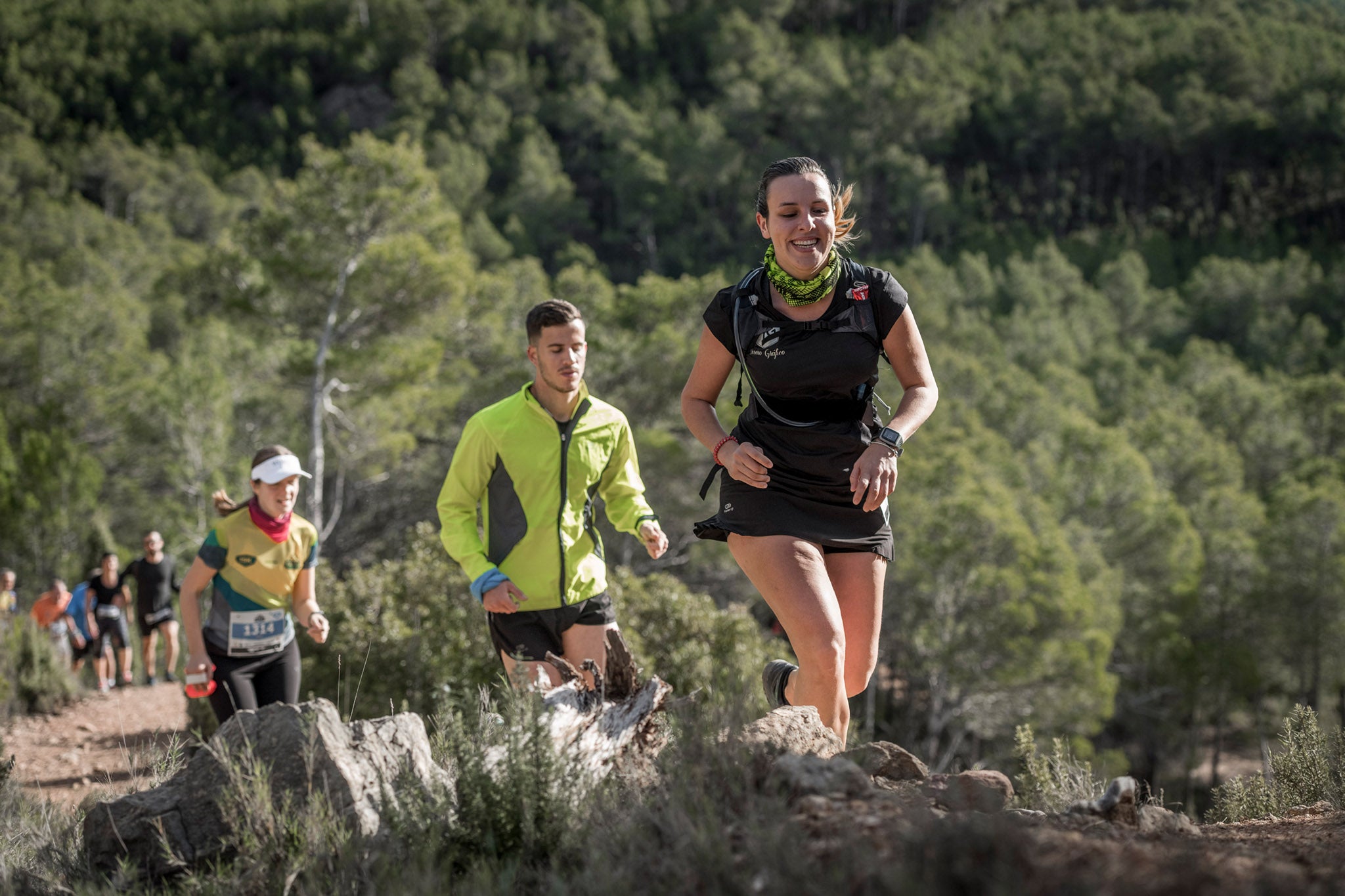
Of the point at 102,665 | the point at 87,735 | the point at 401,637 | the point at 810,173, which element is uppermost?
the point at 810,173

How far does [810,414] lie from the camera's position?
3.00 m

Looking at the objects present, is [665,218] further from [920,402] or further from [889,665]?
[920,402]

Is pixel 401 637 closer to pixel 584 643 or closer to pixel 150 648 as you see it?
pixel 150 648

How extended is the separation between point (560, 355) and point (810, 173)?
1054 mm

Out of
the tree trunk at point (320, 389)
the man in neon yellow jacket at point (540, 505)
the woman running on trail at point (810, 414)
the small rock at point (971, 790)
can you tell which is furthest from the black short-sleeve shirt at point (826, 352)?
the tree trunk at point (320, 389)

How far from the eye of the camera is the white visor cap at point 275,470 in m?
4.16

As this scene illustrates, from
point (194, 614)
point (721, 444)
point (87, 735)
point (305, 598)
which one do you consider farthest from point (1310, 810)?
point (87, 735)

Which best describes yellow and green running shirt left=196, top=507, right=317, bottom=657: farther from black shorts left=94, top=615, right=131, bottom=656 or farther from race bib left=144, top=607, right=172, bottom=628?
black shorts left=94, top=615, right=131, bottom=656

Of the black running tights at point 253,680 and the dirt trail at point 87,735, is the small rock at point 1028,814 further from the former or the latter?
the dirt trail at point 87,735

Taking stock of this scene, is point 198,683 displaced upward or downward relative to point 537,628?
downward

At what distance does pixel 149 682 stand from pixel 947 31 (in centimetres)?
11285

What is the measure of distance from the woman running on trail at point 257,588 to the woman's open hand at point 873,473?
7.63 feet

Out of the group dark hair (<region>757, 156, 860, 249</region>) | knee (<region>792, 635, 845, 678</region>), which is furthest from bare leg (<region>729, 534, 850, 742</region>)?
dark hair (<region>757, 156, 860, 249</region>)

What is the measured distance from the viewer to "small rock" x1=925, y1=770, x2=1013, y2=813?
5.83 feet
